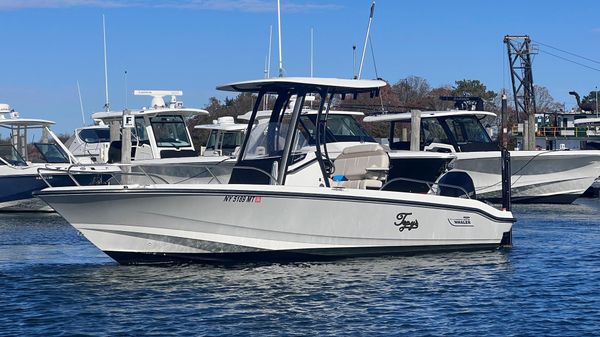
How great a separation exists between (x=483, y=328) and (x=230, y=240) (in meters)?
4.82

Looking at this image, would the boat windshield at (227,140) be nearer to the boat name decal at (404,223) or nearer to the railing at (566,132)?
the boat name decal at (404,223)

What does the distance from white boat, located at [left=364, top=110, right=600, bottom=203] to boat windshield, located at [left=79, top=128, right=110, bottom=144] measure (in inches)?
378

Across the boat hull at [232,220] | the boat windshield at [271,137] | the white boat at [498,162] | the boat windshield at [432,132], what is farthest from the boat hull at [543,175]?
the boat hull at [232,220]

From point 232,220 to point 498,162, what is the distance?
18418mm

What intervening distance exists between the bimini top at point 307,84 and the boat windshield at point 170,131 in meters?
Result: 13.9

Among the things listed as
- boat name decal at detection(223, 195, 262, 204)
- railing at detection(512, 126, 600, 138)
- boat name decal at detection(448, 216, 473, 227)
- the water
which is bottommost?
the water

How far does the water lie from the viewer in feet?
35.6

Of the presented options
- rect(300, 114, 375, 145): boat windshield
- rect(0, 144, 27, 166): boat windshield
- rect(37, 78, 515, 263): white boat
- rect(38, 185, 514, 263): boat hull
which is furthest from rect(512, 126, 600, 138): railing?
rect(38, 185, 514, 263): boat hull

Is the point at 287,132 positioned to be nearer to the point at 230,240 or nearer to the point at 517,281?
the point at 230,240

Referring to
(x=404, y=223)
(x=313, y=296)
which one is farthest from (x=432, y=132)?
(x=313, y=296)

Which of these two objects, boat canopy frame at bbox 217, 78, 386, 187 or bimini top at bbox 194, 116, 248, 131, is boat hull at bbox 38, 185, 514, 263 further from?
bimini top at bbox 194, 116, 248, 131

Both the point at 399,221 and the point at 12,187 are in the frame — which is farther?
the point at 12,187

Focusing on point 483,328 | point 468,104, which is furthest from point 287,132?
point 468,104

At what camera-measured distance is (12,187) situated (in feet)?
89.2
